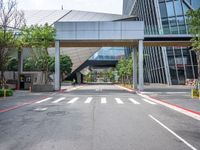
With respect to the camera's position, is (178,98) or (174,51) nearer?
(178,98)

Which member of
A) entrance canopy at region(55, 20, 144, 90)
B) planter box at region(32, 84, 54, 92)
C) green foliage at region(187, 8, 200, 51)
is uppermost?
entrance canopy at region(55, 20, 144, 90)

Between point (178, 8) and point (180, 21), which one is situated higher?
point (178, 8)

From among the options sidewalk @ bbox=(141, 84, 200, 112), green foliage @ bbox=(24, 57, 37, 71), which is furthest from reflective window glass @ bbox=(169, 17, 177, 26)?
green foliage @ bbox=(24, 57, 37, 71)

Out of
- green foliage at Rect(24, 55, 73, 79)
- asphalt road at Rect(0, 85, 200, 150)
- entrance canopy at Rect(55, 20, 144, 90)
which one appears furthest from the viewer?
green foliage at Rect(24, 55, 73, 79)

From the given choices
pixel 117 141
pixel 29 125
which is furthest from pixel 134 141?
pixel 29 125

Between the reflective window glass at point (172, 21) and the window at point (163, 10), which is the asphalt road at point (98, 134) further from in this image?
the window at point (163, 10)

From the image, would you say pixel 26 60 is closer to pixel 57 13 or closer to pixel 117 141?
pixel 57 13

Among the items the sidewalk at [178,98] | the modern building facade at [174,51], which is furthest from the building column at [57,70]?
the modern building facade at [174,51]

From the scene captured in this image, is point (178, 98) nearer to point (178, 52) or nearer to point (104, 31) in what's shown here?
point (104, 31)

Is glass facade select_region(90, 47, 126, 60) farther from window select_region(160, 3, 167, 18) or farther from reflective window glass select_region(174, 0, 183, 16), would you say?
reflective window glass select_region(174, 0, 183, 16)

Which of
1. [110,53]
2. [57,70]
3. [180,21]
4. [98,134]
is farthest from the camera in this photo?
[110,53]

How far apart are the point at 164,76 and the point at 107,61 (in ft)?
165

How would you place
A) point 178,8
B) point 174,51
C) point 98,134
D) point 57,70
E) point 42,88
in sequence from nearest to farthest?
point 98,134 < point 57,70 < point 42,88 < point 174,51 < point 178,8

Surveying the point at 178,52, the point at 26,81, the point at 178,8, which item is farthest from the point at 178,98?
the point at 178,8
